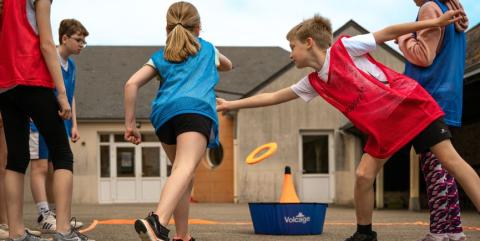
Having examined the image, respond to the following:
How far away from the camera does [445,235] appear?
5.20 metres

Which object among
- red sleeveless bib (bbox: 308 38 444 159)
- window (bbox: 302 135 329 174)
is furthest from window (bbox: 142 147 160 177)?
red sleeveless bib (bbox: 308 38 444 159)

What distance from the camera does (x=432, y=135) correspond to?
466cm

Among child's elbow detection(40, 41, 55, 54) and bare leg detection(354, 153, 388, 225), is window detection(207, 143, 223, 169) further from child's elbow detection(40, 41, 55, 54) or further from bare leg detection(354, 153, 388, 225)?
child's elbow detection(40, 41, 55, 54)

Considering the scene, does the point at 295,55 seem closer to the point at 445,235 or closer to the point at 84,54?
the point at 445,235

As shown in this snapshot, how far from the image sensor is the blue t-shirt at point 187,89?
475cm

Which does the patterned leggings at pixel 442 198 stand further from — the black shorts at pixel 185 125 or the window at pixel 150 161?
the window at pixel 150 161

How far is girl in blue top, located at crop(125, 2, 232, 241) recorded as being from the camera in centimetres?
468

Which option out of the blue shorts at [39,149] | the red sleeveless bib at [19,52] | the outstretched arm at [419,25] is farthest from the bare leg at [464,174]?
the blue shorts at [39,149]

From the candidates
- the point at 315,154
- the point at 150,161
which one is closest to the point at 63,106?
the point at 315,154

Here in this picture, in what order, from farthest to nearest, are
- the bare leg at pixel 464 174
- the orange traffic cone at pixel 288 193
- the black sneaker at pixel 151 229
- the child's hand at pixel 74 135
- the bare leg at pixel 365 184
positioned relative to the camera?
the orange traffic cone at pixel 288 193 → the child's hand at pixel 74 135 → the bare leg at pixel 365 184 → the bare leg at pixel 464 174 → the black sneaker at pixel 151 229

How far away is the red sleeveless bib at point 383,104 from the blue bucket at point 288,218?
224cm

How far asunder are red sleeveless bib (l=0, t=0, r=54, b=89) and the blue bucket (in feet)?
8.69

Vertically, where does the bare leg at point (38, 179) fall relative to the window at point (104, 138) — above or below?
below

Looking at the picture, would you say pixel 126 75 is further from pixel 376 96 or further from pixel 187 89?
pixel 376 96
